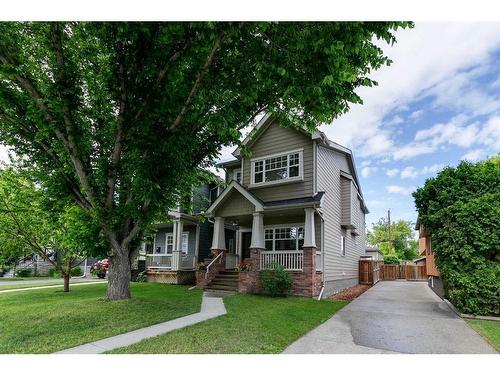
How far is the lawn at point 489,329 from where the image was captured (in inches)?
229

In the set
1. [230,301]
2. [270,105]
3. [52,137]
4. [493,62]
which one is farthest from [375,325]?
[52,137]

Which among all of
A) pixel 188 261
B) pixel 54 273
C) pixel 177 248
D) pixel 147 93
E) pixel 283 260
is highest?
pixel 147 93

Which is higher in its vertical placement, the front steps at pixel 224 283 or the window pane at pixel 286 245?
the window pane at pixel 286 245

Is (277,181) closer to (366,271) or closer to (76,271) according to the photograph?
(366,271)

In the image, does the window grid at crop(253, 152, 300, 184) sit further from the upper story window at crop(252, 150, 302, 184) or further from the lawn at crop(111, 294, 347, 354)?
the lawn at crop(111, 294, 347, 354)

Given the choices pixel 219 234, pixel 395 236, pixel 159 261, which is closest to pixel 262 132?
pixel 219 234

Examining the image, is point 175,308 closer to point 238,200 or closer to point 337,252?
point 238,200

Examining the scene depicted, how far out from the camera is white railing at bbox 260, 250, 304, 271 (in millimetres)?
12734

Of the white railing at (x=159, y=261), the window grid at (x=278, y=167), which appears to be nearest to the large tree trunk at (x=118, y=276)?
the window grid at (x=278, y=167)

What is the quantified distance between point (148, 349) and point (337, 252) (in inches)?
496

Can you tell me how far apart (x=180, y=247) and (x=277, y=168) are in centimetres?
716

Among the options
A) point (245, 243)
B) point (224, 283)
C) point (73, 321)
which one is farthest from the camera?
point (245, 243)

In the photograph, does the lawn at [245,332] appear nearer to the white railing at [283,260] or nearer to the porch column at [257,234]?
the white railing at [283,260]

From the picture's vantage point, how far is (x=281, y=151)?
14938mm
